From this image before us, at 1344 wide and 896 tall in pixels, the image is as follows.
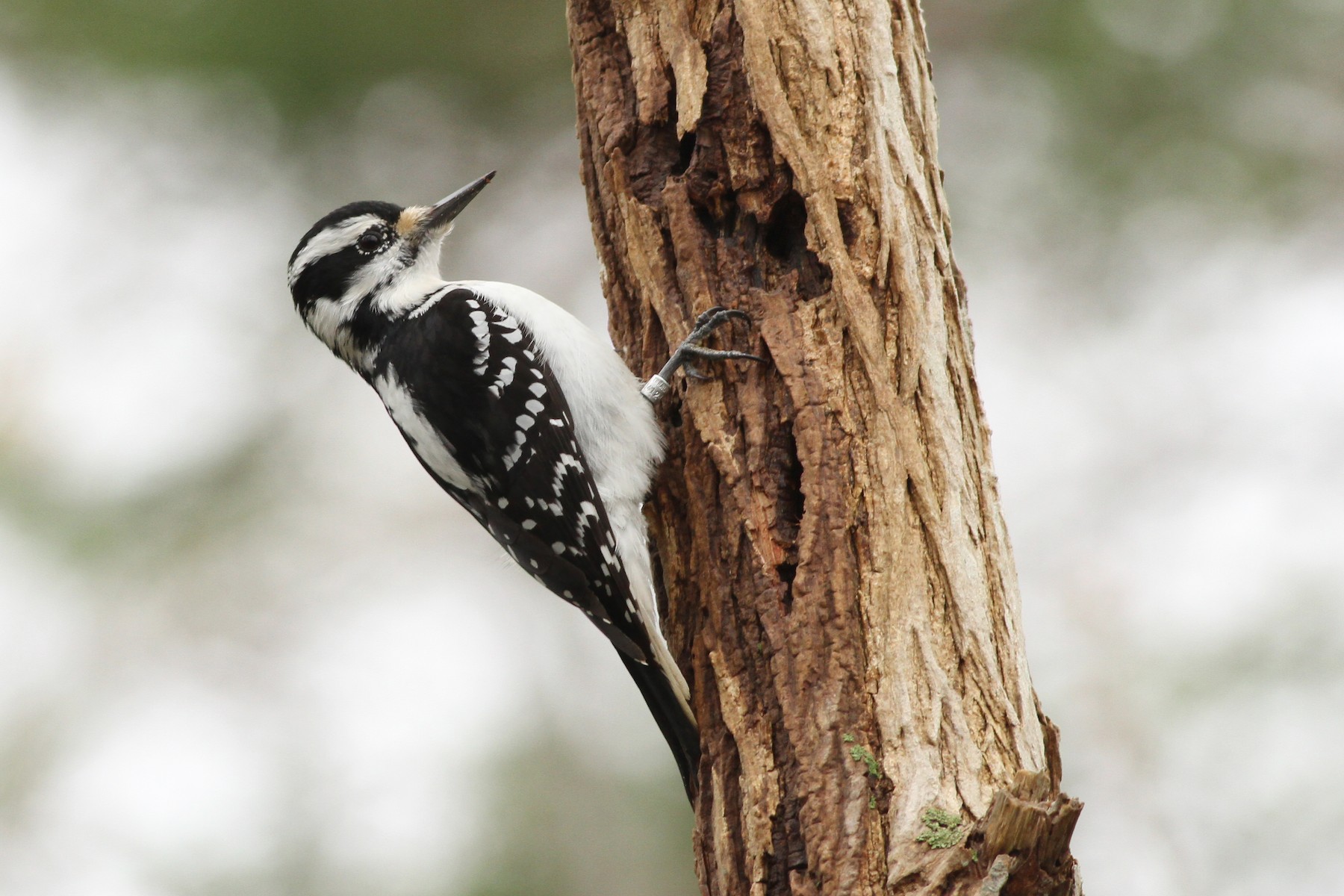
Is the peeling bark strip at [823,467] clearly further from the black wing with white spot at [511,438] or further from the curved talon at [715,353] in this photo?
the black wing with white spot at [511,438]

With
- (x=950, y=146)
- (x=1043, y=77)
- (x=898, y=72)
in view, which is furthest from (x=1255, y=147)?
(x=898, y=72)

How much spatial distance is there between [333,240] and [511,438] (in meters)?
1.01

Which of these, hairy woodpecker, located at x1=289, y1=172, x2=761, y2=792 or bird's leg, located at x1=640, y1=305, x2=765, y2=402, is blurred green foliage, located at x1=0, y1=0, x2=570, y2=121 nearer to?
hairy woodpecker, located at x1=289, y1=172, x2=761, y2=792

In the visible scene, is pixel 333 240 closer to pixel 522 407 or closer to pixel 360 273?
pixel 360 273

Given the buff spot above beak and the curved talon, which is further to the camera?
the buff spot above beak

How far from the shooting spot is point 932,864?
2.11 meters

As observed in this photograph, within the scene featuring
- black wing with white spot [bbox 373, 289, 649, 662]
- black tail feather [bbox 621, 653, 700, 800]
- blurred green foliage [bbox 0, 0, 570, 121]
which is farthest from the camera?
blurred green foliage [bbox 0, 0, 570, 121]

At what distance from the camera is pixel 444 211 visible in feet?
13.0

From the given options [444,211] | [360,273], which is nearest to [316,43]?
[444,211]

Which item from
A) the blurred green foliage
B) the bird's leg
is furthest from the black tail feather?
the blurred green foliage

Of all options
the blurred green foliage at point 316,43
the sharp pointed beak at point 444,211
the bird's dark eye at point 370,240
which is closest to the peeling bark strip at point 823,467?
the sharp pointed beak at point 444,211

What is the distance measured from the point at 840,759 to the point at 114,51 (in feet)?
15.2

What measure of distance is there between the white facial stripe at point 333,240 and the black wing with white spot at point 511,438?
442 mm

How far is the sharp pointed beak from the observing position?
3.94 m
